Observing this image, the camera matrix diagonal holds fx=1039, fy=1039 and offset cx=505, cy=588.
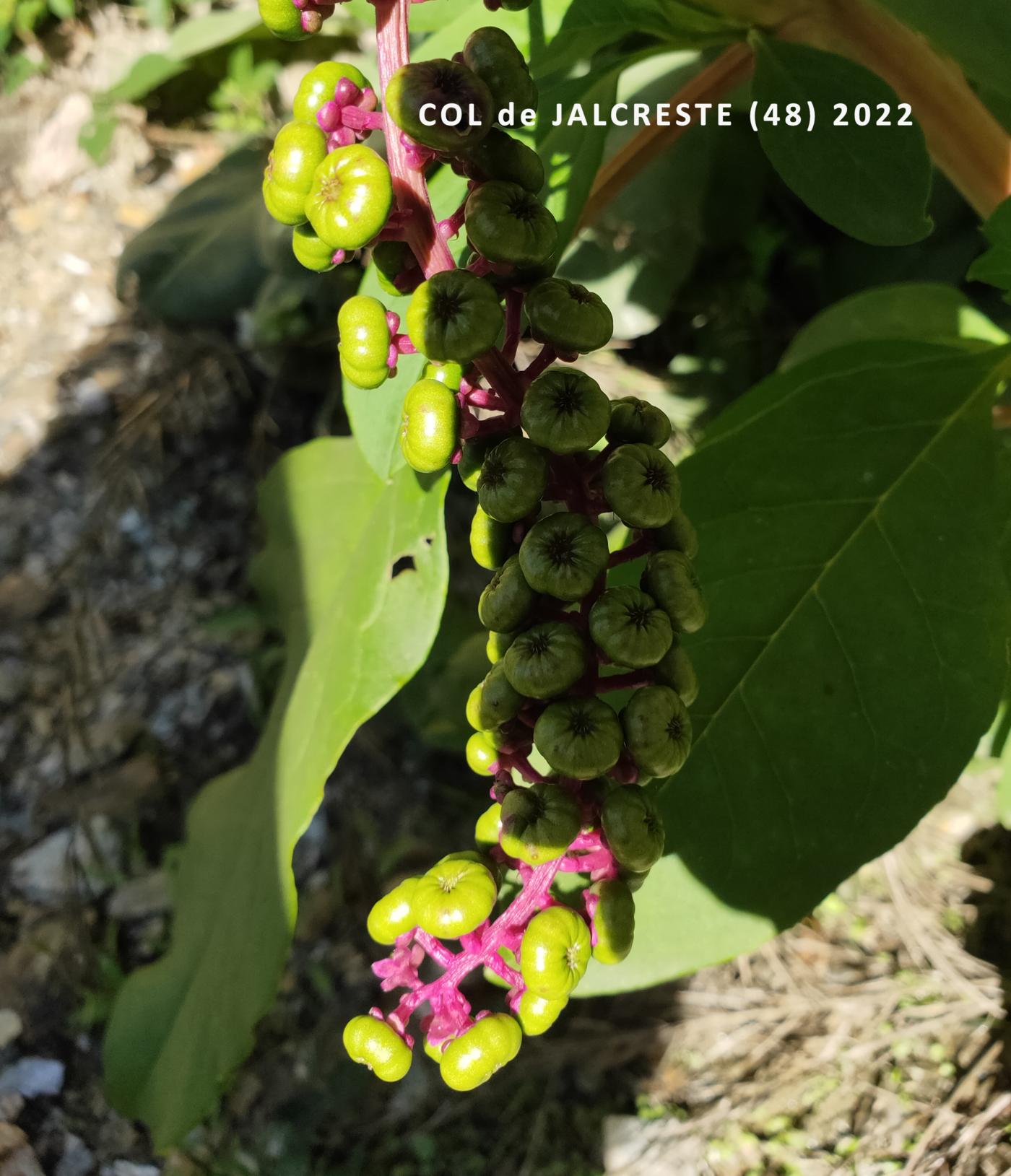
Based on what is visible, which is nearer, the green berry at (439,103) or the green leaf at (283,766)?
the green berry at (439,103)

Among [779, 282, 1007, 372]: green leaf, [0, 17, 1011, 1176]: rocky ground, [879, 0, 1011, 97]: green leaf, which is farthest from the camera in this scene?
[0, 17, 1011, 1176]: rocky ground

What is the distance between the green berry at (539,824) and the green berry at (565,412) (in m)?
0.26

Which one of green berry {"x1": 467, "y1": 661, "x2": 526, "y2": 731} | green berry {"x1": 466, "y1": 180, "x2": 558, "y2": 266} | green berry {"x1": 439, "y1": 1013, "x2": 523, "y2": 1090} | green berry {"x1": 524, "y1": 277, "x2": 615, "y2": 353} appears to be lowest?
green berry {"x1": 439, "y1": 1013, "x2": 523, "y2": 1090}

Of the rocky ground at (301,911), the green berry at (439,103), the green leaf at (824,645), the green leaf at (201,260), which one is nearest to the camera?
the green berry at (439,103)

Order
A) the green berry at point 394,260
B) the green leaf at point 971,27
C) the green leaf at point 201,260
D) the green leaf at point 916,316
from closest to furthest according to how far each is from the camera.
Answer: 1. the green berry at point 394,260
2. the green leaf at point 971,27
3. the green leaf at point 916,316
4. the green leaf at point 201,260

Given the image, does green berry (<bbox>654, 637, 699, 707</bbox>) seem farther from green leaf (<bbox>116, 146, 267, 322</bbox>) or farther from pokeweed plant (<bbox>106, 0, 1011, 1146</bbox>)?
green leaf (<bbox>116, 146, 267, 322</bbox>)

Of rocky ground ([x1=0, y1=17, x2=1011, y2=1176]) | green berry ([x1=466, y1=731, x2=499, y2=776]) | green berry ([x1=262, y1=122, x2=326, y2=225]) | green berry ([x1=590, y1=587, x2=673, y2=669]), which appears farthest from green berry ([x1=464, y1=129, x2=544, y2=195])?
rocky ground ([x1=0, y1=17, x2=1011, y2=1176])

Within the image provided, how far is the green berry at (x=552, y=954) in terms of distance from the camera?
75cm

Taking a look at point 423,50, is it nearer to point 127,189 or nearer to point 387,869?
point 387,869

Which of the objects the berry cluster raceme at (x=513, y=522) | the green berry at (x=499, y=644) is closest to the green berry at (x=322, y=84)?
the berry cluster raceme at (x=513, y=522)

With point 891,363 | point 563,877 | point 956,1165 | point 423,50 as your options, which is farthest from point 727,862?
point 423,50

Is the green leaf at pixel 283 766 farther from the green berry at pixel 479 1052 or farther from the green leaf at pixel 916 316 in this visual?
the green leaf at pixel 916 316

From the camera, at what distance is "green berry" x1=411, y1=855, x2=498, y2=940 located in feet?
2.49

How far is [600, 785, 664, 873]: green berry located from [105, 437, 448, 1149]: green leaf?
380mm
